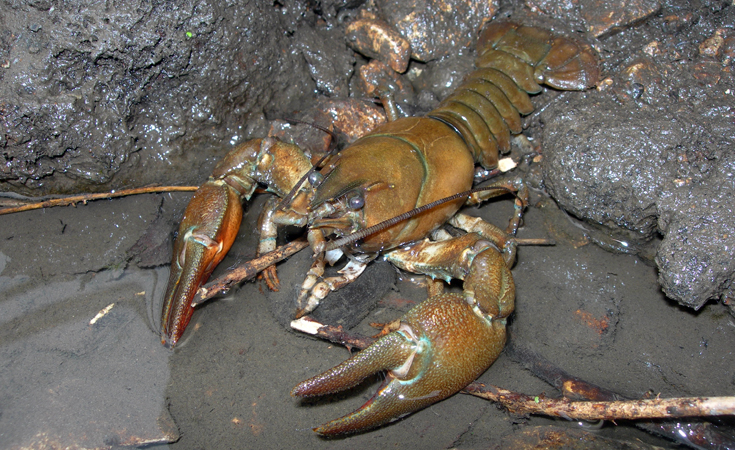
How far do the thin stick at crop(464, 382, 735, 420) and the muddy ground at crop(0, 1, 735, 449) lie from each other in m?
0.16

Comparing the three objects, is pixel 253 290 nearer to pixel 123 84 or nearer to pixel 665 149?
pixel 123 84

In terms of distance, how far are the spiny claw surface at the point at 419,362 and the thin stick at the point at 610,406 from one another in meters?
0.24

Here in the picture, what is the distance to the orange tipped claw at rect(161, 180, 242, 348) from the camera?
278 centimetres

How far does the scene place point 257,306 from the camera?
10.5ft

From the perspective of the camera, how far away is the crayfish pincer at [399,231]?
8.13 feet

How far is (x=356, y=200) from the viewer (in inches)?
107

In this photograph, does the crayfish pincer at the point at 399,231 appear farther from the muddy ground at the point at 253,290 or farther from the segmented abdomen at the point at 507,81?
the muddy ground at the point at 253,290

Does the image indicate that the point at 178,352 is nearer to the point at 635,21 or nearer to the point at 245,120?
the point at 245,120

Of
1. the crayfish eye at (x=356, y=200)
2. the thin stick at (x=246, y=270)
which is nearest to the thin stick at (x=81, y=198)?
the thin stick at (x=246, y=270)

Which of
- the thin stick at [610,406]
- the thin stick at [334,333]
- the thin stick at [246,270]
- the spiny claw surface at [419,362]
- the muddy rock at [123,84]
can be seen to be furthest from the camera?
the muddy rock at [123,84]

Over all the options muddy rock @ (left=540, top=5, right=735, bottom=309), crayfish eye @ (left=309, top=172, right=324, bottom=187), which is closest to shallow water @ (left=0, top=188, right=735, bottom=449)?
muddy rock @ (left=540, top=5, right=735, bottom=309)

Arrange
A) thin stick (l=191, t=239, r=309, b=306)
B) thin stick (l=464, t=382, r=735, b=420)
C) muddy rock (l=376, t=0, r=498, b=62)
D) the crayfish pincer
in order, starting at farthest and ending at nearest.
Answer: muddy rock (l=376, t=0, r=498, b=62)
thin stick (l=191, t=239, r=309, b=306)
the crayfish pincer
thin stick (l=464, t=382, r=735, b=420)

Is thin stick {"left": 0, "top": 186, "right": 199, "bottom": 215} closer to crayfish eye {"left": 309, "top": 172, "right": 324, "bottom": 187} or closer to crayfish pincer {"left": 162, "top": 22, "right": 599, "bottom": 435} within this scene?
crayfish pincer {"left": 162, "top": 22, "right": 599, "bottom": 435}

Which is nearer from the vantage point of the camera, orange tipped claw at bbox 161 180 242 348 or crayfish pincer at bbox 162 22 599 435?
crayfish pincer at bbox 162 22 599 435
